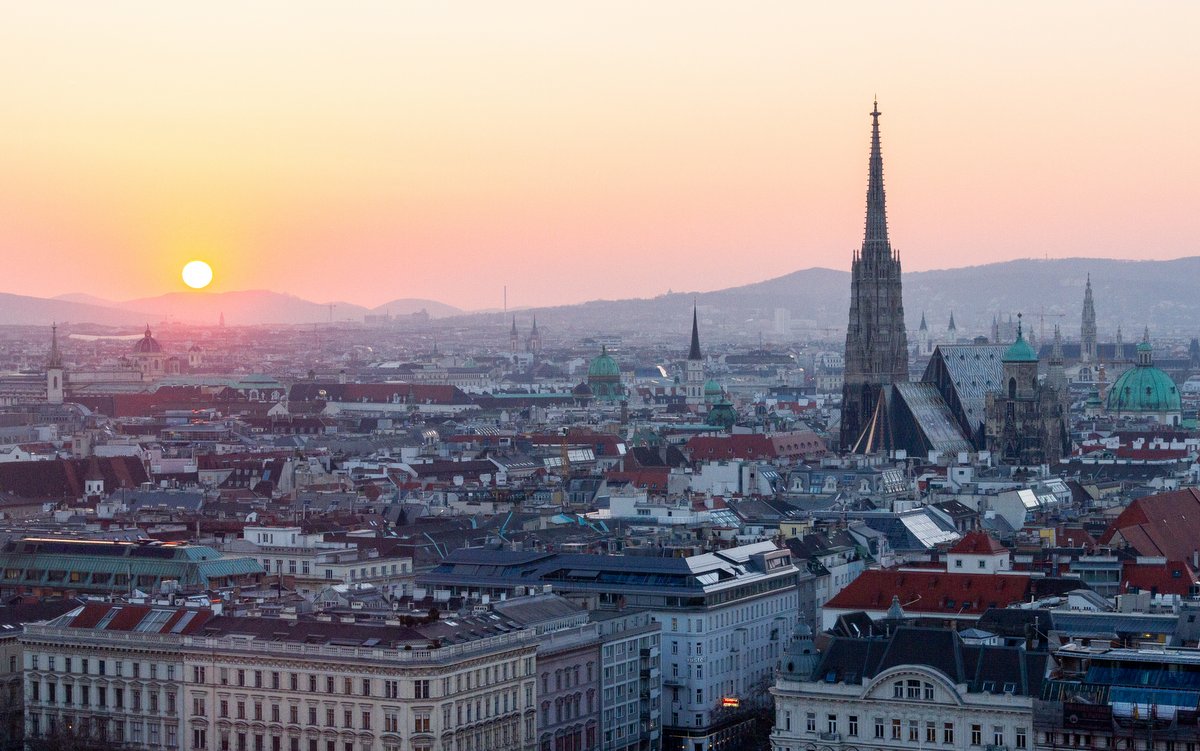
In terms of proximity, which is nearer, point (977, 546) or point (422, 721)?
point (422, 721)

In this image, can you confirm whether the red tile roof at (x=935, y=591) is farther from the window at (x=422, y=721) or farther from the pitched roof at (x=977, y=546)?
the window at (x=422, y=721)

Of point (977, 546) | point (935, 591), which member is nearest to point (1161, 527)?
point (977, 546)

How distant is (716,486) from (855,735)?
81.4 m

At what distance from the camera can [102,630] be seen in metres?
88.9

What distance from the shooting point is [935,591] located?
336ft

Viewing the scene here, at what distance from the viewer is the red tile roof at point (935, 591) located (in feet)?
331

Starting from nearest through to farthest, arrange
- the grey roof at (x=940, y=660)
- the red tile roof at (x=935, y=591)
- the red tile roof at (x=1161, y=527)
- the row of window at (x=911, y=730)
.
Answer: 1. the row of window at (x=911, y=730)
2. the grey roof at (x=940, y=660)
3. the red tile roof at (x=935, y=591)
4. the red tile roof at (x=1161, y=527)

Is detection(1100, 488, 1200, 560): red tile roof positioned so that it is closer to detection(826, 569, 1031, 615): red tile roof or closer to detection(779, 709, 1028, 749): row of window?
detection(826, 569, 1031, 615): red tile roof

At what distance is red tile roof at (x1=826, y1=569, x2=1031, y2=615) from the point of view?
10094cm

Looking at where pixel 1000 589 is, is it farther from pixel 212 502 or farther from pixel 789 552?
pixel 212 502

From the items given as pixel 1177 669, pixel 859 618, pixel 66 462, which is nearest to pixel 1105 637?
pixel 1177 669

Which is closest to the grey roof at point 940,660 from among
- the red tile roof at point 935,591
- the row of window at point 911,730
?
the row of window at point 911,730

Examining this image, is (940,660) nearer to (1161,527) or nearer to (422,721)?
(422,721)

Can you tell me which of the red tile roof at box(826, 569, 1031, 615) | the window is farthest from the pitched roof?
the window
